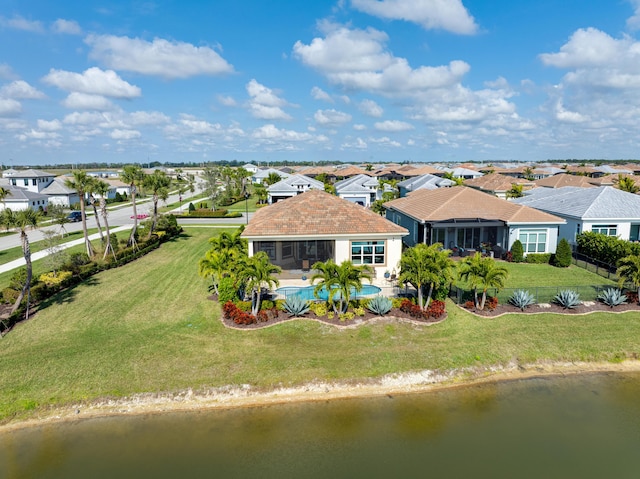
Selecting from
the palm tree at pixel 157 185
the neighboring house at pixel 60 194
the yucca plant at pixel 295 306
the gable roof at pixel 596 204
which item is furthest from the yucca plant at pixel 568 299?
the neighboring house at pixel 60 194

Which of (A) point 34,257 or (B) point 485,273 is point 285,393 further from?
(A) point 34,257

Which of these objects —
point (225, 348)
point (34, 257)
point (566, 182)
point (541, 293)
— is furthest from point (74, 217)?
point (566, 182)

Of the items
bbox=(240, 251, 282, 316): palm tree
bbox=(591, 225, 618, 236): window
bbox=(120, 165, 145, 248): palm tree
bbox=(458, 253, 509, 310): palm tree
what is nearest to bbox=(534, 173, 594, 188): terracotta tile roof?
bbox=(591, 225, 618, 236): window

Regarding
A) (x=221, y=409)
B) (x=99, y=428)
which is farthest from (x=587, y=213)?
(x=99, y=428)

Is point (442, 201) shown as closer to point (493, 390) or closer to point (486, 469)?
point (493, 390)

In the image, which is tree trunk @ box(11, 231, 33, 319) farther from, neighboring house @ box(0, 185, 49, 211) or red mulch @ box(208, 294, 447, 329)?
neighboring house @ box(0, 185, 49, 211)

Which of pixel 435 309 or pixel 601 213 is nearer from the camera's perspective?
pixel 435 309
